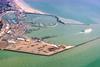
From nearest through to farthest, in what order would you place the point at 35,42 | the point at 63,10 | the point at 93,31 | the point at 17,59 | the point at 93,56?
the point at 17,59 < the point at 93,56 < the point at 35,42 < the point at 93,31 < the point at 63,10

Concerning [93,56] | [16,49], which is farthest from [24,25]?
[93,56]

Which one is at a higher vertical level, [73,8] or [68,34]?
[73,8]

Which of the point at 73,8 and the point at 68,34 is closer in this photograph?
the point at 68,34

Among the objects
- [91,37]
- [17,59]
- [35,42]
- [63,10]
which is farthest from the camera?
[63,10]

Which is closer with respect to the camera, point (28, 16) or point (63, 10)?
point (28, 16)

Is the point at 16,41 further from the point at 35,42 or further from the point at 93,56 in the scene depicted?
the point at 93,56

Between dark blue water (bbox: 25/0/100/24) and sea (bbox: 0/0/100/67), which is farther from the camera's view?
dark blue water (bbox: 25/0/100/24)

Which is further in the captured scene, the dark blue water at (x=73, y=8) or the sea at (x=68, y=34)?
the dark blue water at (x=73, y=8)
